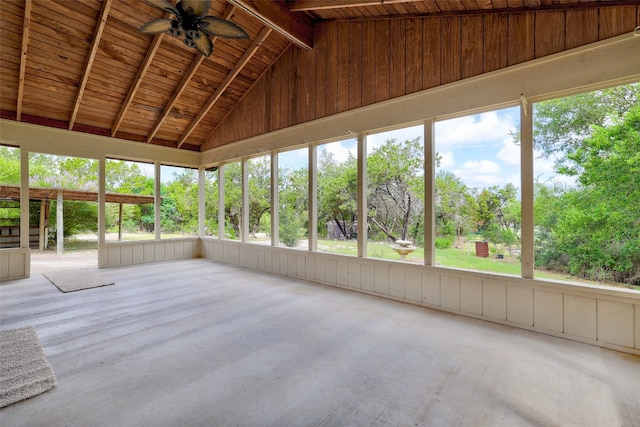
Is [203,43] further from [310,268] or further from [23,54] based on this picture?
[310,268]

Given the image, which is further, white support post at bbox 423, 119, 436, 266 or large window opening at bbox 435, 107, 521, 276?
white support post at bbox 423, 119, 436, 266

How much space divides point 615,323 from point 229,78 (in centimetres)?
710

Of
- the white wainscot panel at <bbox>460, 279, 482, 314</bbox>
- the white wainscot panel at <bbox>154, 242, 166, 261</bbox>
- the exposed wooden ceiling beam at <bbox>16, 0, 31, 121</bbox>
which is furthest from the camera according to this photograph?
the white wainscot panel at <bbox>154, 242, 166, 261</bbox>

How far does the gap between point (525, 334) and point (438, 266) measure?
118 cm

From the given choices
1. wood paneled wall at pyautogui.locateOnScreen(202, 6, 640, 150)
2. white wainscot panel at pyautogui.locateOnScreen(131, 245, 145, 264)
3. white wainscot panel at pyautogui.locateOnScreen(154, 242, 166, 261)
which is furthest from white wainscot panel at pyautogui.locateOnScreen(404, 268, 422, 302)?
white wainscot panel at pyautogui.locateOnScreen(131, 245, 145, 264)

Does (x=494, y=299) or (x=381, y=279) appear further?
(x=381, y=279)

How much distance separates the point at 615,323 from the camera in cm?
277

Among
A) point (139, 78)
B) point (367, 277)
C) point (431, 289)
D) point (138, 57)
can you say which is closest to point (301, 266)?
point (367, 277)

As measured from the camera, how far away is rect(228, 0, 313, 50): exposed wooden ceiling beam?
13.9ft

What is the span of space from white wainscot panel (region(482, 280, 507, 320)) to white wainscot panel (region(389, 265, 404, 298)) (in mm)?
1077

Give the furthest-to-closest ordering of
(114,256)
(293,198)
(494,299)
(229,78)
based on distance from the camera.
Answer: (114,256), (229,78), (293,198), (494,299)

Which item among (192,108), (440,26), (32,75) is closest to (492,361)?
(440,26)

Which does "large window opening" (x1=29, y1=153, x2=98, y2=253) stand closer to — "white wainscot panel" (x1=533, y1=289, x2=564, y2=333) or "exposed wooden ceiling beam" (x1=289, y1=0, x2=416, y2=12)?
"exposed wooden ceiling beam" (x1=289, y1=0, x2=416, y2=12)

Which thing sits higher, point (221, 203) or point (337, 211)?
point (221, 203)
